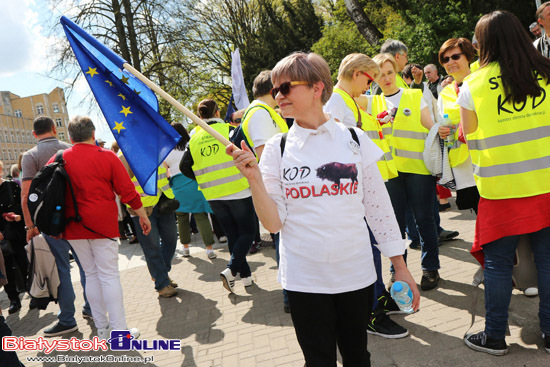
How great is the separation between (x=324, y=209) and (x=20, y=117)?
108948 millimetres

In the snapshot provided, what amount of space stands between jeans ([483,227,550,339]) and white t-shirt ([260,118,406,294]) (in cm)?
113

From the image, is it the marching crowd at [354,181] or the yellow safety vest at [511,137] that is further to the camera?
the yellow safety vest at [511,137]

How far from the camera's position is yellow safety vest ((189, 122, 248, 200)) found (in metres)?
4.84

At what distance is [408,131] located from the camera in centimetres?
410

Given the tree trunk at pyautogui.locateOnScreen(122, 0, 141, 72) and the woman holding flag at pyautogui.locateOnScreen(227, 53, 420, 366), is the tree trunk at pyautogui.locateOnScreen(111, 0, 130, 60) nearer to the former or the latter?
the tree trunk at pyautogui.locateOnScreen(122, 0, 141, 72)

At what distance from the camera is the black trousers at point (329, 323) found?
2047 millimetres

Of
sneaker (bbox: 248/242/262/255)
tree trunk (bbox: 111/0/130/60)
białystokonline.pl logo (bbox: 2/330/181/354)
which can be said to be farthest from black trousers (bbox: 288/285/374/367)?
tree trunk (bbox: 111/0/130/60)

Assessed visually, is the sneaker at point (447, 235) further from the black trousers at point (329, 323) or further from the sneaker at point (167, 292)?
the black trousers at point (329, 323)

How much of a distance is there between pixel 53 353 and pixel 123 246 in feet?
18.2

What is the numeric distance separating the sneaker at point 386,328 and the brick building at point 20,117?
9578 centimetres

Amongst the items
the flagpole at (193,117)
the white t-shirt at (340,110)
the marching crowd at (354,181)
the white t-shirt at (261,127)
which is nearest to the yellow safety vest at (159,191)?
the marching crowd at (354,181)

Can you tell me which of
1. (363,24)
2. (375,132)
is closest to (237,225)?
(375,132)

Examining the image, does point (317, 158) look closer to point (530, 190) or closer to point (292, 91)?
point (292, 91)

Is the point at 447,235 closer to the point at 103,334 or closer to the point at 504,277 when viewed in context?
the point at 504,277
